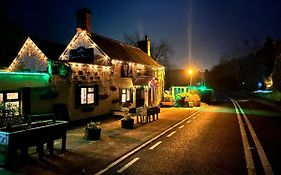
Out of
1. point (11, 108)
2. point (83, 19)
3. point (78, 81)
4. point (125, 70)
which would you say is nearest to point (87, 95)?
point (78, 81)

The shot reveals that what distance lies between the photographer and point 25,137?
8.22 m

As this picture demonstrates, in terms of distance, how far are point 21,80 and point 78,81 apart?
410 centimetres

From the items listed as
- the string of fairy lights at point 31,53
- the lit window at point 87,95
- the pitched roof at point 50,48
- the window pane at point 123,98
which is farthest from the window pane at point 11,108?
the pitched roof at point 50,48

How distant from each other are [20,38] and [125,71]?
25.7 m

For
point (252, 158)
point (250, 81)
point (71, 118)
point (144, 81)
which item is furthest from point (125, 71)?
point (250, 81)

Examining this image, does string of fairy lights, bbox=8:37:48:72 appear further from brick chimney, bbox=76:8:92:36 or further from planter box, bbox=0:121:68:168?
planter box, bbox=0:121:68:168

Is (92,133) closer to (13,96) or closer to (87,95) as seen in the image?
(13,96)

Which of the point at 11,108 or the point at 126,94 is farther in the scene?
the point at 126,94

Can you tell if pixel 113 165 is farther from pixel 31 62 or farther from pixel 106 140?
pixel 31 62

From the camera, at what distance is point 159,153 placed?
9781 millimetres

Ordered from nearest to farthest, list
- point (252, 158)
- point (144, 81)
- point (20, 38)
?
point (252, 158)
point (144, 81)
point (20, 38)

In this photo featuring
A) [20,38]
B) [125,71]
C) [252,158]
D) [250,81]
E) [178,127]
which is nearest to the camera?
[252,158]

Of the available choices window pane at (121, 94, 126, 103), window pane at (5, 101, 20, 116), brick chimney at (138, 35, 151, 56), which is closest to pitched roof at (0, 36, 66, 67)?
window pane at (121, 94, 126, 103)

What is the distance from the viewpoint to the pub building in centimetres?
1373
